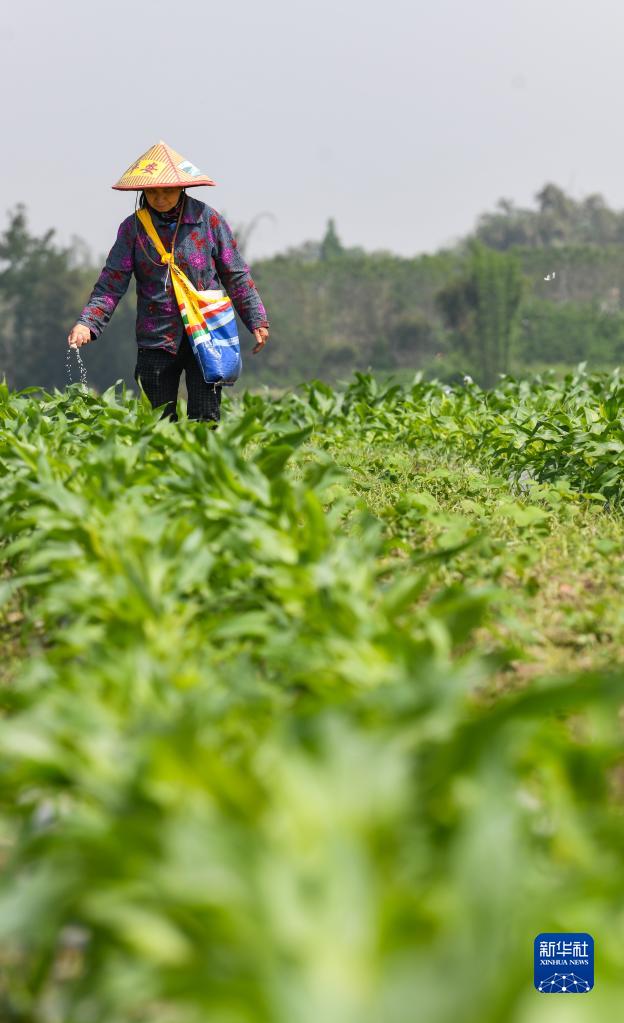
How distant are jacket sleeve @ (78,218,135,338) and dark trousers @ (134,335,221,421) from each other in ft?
1.15

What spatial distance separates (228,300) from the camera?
708cm

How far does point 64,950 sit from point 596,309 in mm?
113173

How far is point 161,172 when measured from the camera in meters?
6.66

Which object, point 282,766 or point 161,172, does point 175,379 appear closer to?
point 161,172

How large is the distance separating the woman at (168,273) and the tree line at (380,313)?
8394 cm

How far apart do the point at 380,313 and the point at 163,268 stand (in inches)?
4197

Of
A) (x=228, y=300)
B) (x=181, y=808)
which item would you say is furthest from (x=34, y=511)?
(x=228, y=300)

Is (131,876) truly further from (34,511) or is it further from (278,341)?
(278,341)

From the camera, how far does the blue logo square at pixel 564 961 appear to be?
2029mm

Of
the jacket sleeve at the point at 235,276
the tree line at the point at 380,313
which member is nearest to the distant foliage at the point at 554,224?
the tree line at the point at 380,313

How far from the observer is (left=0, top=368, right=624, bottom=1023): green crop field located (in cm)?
169

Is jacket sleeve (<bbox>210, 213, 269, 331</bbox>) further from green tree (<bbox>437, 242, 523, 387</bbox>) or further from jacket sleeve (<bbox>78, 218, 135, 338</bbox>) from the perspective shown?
green tree (<bbox>437, 242, 523, 387</bbox>)

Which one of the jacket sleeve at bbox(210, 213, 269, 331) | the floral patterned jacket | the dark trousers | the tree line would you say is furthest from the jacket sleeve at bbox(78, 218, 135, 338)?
the tree line

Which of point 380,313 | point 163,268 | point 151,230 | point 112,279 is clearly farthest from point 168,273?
point 380,313
